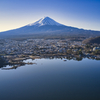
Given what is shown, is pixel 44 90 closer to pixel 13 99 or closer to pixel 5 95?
pixel 13 99

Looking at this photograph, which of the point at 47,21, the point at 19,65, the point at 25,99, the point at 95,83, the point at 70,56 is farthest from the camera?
Answer: the point at 47,21

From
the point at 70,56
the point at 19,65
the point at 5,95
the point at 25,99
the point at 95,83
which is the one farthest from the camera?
the point at 70,56

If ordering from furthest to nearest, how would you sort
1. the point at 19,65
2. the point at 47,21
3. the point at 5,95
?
the point at 47,21 → the point at 19,65 → the point at 5,95

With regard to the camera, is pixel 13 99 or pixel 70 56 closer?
pixel 13 99

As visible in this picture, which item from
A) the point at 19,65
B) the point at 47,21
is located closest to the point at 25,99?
the point at 19,65

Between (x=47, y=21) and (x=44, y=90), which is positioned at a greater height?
(x=47, y=21)

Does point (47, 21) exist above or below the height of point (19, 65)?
above

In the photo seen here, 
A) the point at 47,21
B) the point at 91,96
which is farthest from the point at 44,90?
the point at 47,21

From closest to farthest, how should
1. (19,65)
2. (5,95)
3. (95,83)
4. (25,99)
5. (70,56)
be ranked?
(25,99) < (5,95) < (95,83) < (19,65) < (70,56)

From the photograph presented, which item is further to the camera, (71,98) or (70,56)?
(70,56)

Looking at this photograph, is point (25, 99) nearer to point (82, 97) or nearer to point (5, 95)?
point (5, 95)
